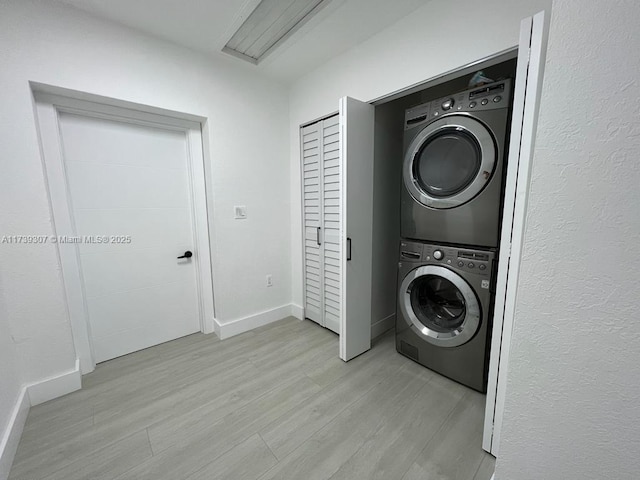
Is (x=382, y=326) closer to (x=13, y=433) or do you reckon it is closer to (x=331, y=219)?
(x=331, y=219)

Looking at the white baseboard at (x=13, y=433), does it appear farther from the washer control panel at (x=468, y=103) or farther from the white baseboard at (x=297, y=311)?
the washer control panel at (x=468, y=103)

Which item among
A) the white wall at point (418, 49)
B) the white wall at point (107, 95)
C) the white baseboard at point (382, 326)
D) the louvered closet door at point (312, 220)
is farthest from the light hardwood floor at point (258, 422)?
the white wall at point (418, 49)

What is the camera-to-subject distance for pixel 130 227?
196cm

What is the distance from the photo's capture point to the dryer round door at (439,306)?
5.06 ft

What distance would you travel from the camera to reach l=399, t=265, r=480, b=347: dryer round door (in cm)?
154

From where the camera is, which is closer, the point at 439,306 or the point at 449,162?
the point at 449,162

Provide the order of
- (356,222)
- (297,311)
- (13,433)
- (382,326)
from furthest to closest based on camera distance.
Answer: (297,311), (382,326), (356,222), (13,433)

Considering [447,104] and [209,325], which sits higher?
[447,104]

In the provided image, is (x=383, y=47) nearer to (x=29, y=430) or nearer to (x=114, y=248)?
(x=114, y=248)

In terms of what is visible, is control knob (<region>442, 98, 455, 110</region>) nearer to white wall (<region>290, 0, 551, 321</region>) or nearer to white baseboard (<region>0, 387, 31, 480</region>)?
white wall (<region>290, 0, 551, 321</region>)

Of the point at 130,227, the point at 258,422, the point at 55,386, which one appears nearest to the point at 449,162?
the point at 258,422

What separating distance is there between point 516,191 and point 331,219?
1401 millimetres

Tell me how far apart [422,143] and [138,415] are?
2.45 metres

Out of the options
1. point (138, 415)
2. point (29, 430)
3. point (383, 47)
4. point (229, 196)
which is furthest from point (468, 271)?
point (29, 430)
